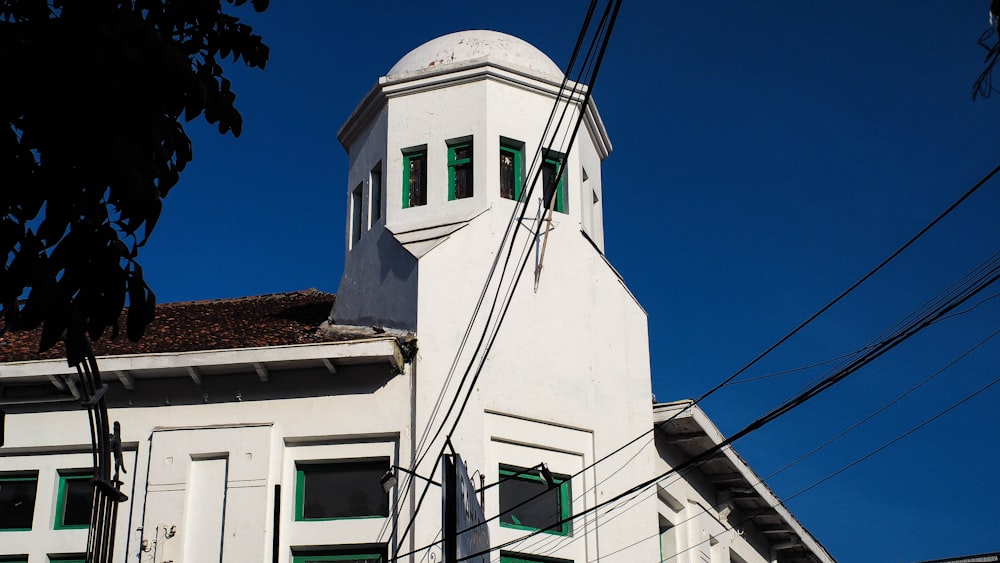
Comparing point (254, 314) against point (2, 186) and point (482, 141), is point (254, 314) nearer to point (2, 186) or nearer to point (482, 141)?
point (482, 141)

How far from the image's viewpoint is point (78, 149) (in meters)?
7.51

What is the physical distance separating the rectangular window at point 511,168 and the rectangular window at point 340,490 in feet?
17.0

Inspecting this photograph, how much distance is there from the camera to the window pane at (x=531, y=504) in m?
19.1

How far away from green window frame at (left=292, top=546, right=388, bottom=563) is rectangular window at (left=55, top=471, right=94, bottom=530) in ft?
11.7

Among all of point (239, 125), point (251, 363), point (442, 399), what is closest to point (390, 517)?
point (442, 399)

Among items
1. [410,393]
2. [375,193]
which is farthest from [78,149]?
[375,193]

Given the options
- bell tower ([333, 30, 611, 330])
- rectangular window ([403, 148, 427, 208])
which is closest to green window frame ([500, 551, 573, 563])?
bell tower ([333, 30, 611, 330])

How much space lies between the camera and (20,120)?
25.4 feet

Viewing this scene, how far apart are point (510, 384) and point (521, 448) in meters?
1.00

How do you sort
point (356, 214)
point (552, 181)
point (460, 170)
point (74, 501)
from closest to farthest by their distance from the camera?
1. point (74, 501)
2. point (460, 170)
3. point (552, 181)
4. point (356, 214)

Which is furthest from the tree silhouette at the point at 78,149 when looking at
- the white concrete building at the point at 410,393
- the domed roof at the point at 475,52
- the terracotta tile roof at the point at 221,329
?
the domed roof at the point at 475,52

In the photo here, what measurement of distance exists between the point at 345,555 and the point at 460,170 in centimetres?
685

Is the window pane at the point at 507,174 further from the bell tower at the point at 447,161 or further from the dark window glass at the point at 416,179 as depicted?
the dark window glass at the point at 416,179

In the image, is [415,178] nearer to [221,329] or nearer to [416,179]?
[416,179]
